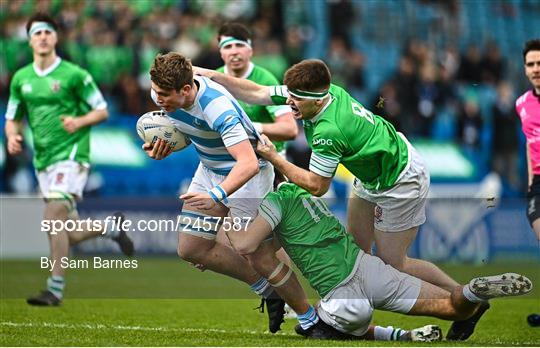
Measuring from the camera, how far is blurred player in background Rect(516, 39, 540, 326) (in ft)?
31.4

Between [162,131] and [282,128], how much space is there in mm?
1972

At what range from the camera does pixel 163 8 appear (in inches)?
778

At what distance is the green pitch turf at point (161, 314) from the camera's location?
8.24 m

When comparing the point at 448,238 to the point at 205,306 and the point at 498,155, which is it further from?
the point at 205,306

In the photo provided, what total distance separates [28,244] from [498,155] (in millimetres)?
8434

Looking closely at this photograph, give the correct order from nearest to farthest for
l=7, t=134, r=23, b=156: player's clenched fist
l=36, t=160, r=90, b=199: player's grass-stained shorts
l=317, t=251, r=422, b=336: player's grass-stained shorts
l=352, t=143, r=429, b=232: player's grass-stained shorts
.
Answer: l=317, t=251, r=422, b=336: player's grass-stained shorts
l=352, t=143, r=429, b=232: player's grass-stained shorts
l=7, t=134, r=23, b=156: player's clenched fist
l=36, t=160, r=90, b=199: player's grass-stained shorts

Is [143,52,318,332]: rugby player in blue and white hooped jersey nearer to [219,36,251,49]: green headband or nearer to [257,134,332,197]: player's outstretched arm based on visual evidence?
[257,134,332,197]: player's outstretched arm

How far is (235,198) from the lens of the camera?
29.5 ft

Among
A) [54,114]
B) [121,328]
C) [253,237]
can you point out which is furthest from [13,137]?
[253,237]

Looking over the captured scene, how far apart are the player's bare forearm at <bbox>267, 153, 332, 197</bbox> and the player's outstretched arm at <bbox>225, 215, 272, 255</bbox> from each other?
1.46 ft

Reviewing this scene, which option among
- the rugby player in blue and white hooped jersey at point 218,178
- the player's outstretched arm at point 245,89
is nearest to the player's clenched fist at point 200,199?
the rugby player in blue and white hooped jersey at point 218,178

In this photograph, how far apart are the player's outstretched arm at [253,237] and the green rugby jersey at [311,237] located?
0.05 meters

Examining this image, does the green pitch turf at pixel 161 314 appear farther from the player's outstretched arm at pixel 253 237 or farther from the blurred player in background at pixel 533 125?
the blurred player in background at pixel 533 125

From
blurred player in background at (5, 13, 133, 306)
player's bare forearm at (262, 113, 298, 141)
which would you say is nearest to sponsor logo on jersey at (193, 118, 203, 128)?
player's bare forearm at (262, 113, 298, 141)
